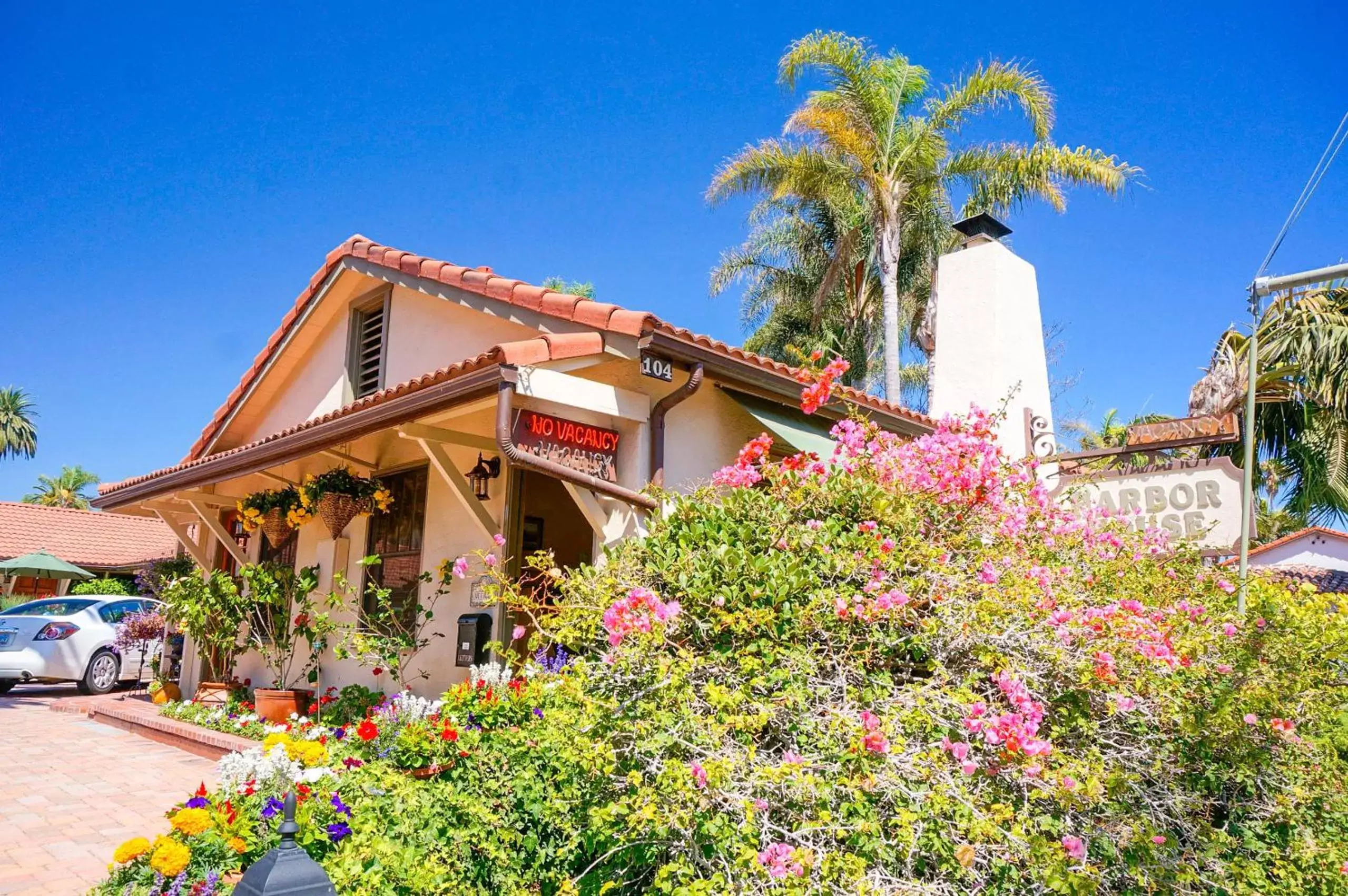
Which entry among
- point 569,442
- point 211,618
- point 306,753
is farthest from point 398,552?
point 306,753

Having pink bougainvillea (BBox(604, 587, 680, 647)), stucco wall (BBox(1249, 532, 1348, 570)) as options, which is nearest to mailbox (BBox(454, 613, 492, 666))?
pink bougainvillea (BBox(604, 587, 680, 647))

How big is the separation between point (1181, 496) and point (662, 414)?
533 cm

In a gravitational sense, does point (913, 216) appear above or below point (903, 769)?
above

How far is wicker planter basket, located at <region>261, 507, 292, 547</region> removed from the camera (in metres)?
9.55

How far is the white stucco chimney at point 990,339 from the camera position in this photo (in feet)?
34.6

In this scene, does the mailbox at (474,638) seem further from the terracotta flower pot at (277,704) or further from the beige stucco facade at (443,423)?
the terracotta flower pot at (277,704)

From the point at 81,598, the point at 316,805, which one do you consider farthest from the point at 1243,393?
the point at 81,598

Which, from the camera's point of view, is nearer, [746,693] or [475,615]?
[746,693]

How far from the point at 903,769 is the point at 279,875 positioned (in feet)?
6.31

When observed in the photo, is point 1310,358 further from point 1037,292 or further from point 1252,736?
point 1252,736

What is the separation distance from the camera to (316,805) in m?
3.53

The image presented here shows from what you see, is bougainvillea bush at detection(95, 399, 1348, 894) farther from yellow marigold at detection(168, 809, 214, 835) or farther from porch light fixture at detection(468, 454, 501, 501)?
porch light fixture at detection(468, 454, 501, 501)

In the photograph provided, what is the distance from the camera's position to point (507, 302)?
23.9 feet

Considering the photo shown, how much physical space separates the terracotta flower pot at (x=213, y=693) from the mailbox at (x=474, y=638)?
15.3ft
